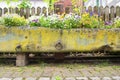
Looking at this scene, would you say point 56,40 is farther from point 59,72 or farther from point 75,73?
point 75,73

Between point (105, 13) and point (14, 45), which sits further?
point (105, 13)

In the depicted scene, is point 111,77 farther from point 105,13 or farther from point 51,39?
point 105,13

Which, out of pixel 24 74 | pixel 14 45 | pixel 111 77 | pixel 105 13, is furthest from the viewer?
pixel 105 13

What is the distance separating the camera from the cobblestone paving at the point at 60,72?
15.2 ft

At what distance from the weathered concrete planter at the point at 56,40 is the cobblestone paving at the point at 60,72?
1.25ft

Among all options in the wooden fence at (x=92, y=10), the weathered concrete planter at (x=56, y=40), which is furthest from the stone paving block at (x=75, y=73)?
the wooden fence at (x=92, y=10)

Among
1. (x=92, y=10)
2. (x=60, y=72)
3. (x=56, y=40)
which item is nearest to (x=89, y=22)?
(x=56, y=40)

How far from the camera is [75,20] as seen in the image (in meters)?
6.23

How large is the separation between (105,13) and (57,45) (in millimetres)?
2515

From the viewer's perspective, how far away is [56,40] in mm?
5926

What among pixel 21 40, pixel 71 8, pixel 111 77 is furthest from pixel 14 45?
pixel 71 8

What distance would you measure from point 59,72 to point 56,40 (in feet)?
3.18

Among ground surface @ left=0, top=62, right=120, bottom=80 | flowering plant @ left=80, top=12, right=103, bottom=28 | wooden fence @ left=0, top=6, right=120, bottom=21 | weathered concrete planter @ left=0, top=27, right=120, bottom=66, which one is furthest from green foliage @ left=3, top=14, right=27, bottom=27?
wooden fence @ left=0, top=6, right=120, bottom=21

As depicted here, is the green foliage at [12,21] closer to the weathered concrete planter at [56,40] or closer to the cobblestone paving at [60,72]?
the weathered concrete planter at [56,40]
